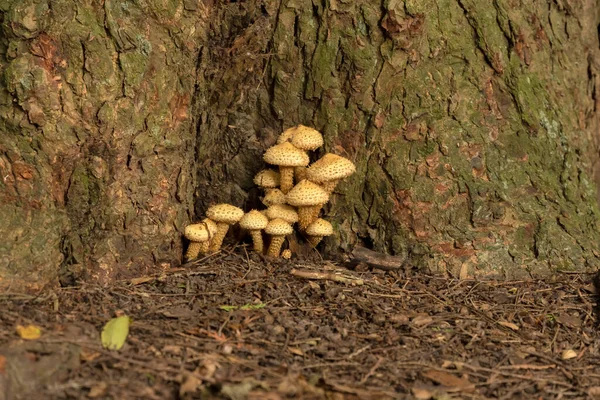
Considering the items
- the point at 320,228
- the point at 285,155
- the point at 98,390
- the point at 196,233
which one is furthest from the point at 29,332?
the point at 320,228

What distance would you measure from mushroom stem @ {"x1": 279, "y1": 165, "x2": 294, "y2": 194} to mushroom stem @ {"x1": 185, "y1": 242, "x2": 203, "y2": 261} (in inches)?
29.7

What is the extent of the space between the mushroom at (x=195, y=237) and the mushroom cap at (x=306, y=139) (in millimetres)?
923

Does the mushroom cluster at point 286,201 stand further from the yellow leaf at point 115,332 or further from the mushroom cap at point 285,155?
the yellow leaf at point 115,332

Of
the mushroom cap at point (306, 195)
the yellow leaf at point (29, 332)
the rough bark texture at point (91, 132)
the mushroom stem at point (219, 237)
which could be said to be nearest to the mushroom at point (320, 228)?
the mushroom cap at point (306, 195)

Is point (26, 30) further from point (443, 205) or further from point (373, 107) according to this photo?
point (443, 205)

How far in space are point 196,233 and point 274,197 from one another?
63 centimetres

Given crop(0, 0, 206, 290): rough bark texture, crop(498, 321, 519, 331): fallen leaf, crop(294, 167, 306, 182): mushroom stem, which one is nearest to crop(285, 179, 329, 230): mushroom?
crop(294, 167, 306, 182): mushroom stem

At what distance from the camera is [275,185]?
16.3 ft

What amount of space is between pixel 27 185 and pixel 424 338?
106 inches

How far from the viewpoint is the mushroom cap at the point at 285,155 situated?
15.3 feet

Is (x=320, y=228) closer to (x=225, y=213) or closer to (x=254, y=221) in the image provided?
(x=254, y=221)

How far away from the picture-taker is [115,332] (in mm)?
3621

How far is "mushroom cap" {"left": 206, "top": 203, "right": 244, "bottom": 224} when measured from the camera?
4812 mm

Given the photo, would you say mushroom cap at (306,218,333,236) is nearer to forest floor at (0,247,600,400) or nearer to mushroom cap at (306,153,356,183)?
forest floor at (0,247,600,400)
